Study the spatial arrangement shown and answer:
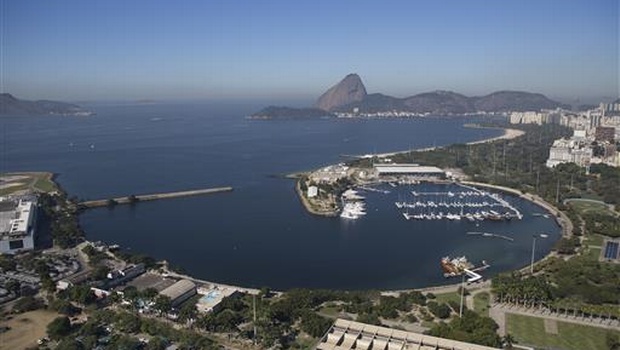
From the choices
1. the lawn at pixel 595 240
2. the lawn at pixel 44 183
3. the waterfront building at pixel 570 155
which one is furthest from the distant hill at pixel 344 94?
the lawn at pixel 595 240

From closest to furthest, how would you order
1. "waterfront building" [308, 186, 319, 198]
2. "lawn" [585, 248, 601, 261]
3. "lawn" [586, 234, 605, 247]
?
"lawn" [585, 248, 601, 261] → "lawn" [586, 234, 605, 247] → "waterfront building" [308, 186, 319, 198]

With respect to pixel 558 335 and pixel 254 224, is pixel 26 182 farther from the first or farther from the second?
pixel 558 335

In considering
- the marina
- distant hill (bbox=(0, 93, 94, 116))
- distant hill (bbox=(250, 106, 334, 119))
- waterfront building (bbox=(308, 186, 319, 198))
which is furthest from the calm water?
distant hill (bbox=(0, 93, 94, 116))

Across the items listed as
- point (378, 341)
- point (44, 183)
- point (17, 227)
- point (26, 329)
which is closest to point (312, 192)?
point (17, 227)

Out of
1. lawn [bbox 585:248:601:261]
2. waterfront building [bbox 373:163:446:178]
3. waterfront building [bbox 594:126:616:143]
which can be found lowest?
lawn [bbox 585:248:601:261]

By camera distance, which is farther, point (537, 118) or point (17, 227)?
point (537, 118)

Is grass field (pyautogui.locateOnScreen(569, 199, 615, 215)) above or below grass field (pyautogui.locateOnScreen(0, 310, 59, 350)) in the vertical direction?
above

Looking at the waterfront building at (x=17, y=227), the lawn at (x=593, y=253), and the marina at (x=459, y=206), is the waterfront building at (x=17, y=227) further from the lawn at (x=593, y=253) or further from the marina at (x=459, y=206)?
the lawn at (x=593, y=253)

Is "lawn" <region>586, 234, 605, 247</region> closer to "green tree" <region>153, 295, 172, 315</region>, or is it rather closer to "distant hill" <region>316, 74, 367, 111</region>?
"green tree" <region>153, 295, 172, 315</region>
